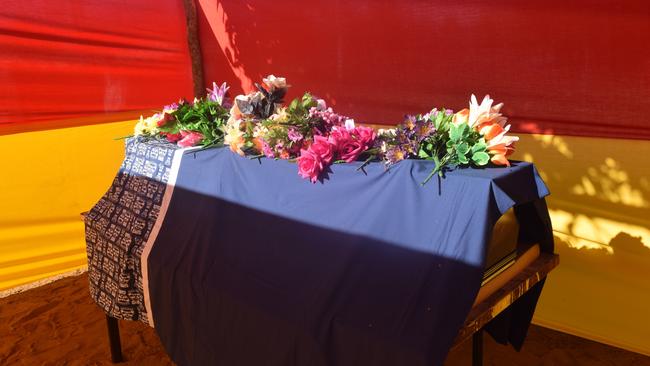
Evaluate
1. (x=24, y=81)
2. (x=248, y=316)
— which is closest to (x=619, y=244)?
(x=248, y=316)

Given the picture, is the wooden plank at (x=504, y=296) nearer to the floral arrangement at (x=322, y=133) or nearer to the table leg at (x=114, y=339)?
the floral arrangement at (x=322, y=133)

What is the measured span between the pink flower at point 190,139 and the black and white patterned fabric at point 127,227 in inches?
2.2

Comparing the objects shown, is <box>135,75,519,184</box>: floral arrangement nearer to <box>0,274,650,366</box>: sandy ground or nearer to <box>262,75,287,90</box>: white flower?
<box>262,75,287,90</box>: white flower

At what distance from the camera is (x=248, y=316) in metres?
2.08

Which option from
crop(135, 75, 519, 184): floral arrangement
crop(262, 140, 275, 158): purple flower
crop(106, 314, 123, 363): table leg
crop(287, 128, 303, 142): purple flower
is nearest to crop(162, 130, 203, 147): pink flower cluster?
crop(135, 75, 519, 184): floral arrangement

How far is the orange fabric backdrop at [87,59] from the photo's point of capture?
14.1 feet

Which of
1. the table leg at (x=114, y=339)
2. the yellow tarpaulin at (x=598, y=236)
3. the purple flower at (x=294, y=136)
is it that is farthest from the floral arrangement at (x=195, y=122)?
the yellow tarpaulin at (x=598, y=236)

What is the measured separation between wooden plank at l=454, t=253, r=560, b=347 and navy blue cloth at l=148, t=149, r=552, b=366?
0.07 meters

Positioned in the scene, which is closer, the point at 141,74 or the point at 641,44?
the point at 641,44

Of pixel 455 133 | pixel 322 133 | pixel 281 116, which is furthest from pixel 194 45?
pixel 455 133

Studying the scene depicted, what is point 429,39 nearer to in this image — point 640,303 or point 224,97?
point 224,97

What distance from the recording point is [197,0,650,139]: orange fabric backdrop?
3.06 m

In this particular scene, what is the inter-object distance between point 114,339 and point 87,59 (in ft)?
9.06

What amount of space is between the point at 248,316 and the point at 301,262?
0.31m
